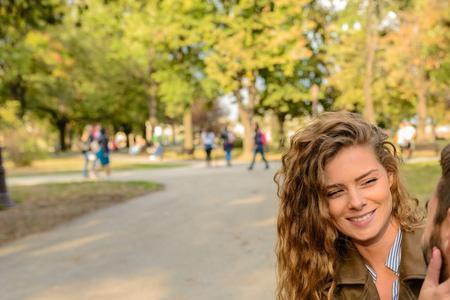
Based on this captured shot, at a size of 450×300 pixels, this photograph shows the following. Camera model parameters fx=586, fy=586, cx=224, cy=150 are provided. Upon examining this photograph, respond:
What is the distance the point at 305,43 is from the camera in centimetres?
2462

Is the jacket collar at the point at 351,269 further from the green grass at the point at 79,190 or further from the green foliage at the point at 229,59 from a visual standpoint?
the green foliage at the point at 229,59

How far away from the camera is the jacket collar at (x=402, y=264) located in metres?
2.00

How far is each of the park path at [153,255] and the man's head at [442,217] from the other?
12.5ft

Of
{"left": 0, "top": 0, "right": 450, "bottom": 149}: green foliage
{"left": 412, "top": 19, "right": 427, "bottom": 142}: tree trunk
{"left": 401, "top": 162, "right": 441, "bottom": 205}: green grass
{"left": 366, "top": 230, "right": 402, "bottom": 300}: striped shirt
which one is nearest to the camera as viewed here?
{"left": 366, "top": 230, "right": 402, "bottom": 300}: striped shirt

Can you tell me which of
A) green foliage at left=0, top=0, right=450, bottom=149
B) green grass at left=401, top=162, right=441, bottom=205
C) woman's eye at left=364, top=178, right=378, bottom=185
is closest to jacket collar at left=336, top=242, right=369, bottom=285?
woman's eye at left=364, top=178, right=378, bottom=185

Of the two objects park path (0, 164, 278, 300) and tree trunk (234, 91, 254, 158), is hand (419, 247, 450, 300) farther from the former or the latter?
tree trunk (234, 91, 254, 158)

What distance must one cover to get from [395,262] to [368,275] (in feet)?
0.36

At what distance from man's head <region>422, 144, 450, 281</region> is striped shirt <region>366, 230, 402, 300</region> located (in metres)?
0.49

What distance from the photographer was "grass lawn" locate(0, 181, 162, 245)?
955cm

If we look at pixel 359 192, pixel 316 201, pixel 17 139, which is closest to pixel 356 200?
pixel 359 192

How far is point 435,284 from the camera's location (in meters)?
1.66

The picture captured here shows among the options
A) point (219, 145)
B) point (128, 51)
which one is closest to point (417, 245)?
point (128, 51)

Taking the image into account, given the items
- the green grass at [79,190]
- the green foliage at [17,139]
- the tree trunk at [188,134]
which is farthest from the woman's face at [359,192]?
the tree trunk at [188,134]

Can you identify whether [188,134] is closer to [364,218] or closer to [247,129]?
[247,129]
